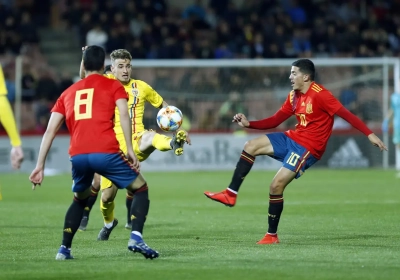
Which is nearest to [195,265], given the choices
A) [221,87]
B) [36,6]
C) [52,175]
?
[52,175]

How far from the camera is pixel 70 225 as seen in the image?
8.36 meters

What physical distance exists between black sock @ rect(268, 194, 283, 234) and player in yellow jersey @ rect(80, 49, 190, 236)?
1.27 meters

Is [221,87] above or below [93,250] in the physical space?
above

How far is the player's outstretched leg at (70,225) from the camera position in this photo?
837 centimetres

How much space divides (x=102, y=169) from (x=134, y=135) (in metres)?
3.06

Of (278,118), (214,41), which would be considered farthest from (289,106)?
(214,41)

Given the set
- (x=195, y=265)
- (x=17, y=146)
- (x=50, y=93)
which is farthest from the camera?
(x=50, y=93)

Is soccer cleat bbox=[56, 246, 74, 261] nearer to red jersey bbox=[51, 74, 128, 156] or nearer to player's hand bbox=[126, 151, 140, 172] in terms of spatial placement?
red jersey bbox=[51, 74, 128, 156]

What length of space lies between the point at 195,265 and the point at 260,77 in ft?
62.3

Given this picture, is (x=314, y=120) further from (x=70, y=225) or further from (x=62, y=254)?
(x=62, y=254)

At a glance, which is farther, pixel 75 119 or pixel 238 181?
pixel 238 181

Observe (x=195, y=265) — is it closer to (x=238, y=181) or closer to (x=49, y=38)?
(x=238, y=181)

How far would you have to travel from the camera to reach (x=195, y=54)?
94.6 feet

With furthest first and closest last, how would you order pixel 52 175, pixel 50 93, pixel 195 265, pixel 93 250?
pixel 50 93 → pixel 52 175 → pixel 93 250 → pixel 195 265
